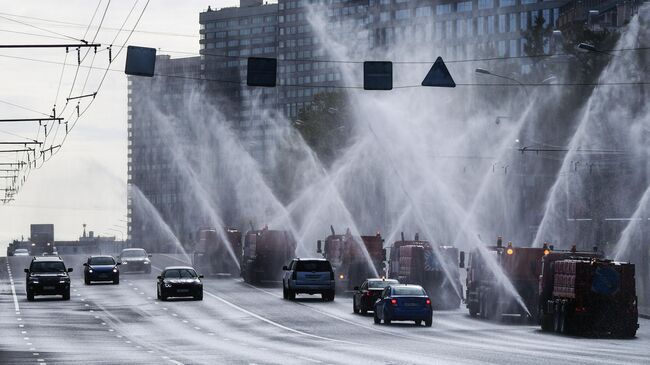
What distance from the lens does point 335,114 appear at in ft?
415

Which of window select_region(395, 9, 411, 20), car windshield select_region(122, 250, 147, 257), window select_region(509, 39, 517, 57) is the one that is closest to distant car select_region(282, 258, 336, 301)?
car windshield select_region(122, 250, 147, 257)

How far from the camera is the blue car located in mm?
47156

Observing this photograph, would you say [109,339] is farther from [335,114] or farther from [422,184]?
[335,114]

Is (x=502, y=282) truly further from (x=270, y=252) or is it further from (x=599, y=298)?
(x=270, y=252)

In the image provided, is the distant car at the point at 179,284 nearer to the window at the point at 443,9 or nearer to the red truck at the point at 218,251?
the red truck at the point at 218,251

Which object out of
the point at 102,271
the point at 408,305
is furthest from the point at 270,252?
the point at 408,305

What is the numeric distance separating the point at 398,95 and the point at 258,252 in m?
42.9

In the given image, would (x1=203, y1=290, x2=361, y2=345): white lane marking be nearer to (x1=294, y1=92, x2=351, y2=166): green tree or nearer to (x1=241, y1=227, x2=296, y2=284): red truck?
(x1=241, y1=227, x2=296, y2=284): red truck

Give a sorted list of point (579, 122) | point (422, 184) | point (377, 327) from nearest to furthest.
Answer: point (377, 327), point (579, 122), point (422, 184)

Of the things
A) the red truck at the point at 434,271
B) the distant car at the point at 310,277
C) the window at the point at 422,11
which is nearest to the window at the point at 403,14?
the window at the point at 422,11

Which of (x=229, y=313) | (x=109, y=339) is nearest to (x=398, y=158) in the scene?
(x=229, y=313)

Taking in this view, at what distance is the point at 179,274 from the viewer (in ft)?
207

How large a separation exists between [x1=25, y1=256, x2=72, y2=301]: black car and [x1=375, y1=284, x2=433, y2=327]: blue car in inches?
823

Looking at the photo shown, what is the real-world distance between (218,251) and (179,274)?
23.1 meters
